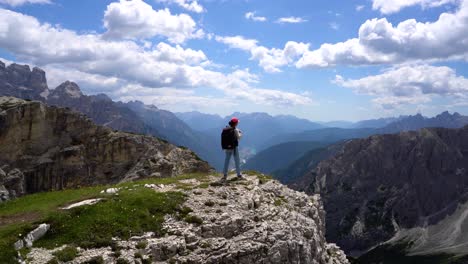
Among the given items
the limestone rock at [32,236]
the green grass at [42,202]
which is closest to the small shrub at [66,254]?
the limestone rock at [32,236]

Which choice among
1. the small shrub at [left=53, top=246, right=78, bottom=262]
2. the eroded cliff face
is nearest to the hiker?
the small shrub at [left=53, top=246, right=78, bottom=262]

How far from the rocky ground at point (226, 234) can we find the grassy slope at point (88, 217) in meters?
0.70

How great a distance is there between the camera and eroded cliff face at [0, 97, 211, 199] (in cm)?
9975

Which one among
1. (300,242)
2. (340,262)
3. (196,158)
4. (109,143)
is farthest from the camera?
(109,143)

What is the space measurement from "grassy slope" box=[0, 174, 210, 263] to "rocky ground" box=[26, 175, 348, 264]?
699 mm

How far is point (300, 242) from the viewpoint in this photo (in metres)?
29.2

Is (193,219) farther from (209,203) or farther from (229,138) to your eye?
(229,138)

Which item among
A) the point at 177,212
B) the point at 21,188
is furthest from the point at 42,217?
the point at 21,188

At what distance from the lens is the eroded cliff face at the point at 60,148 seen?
99.8 m

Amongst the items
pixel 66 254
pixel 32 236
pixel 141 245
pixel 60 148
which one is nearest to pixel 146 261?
pixel 141 245

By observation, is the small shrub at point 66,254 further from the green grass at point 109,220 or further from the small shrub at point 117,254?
the small shrub at point 117,254

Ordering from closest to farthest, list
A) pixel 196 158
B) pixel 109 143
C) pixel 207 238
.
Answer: pixel 207 238 < pixel 196 158 < pixel 109 143

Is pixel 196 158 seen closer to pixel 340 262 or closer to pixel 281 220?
pixel 340 262

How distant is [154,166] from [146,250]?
52.9 meters
